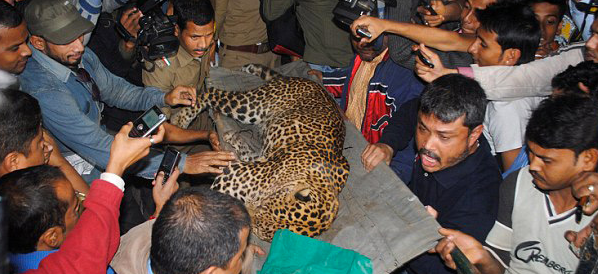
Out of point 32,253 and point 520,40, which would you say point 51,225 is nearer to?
point 32,253

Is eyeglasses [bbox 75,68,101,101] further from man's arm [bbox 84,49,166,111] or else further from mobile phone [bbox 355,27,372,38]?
mobile phone [bbox 355,27,372,38]

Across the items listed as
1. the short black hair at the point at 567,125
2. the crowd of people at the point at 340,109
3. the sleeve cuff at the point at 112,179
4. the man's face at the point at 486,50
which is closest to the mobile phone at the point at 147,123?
the crowd of people at the point at 340,109

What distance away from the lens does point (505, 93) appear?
3.80 metres

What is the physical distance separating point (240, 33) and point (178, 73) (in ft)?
3.18

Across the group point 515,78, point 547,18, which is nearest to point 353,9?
point 515,78

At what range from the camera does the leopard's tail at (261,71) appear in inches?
223

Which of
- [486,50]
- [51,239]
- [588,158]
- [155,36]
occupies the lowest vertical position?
[155,36]

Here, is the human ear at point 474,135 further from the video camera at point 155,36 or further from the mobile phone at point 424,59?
the video camera at point 155,36

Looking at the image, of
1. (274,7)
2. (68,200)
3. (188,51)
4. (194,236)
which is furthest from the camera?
(274,7)

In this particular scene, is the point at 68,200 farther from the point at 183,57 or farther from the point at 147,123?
the point at 183,57

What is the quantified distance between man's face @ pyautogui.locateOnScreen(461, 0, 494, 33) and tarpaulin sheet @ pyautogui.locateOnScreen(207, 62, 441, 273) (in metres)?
1.33

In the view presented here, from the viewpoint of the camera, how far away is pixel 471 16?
4.38 m

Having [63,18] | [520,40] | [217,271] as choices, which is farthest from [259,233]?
[520,40]

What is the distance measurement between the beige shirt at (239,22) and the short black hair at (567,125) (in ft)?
11.7
